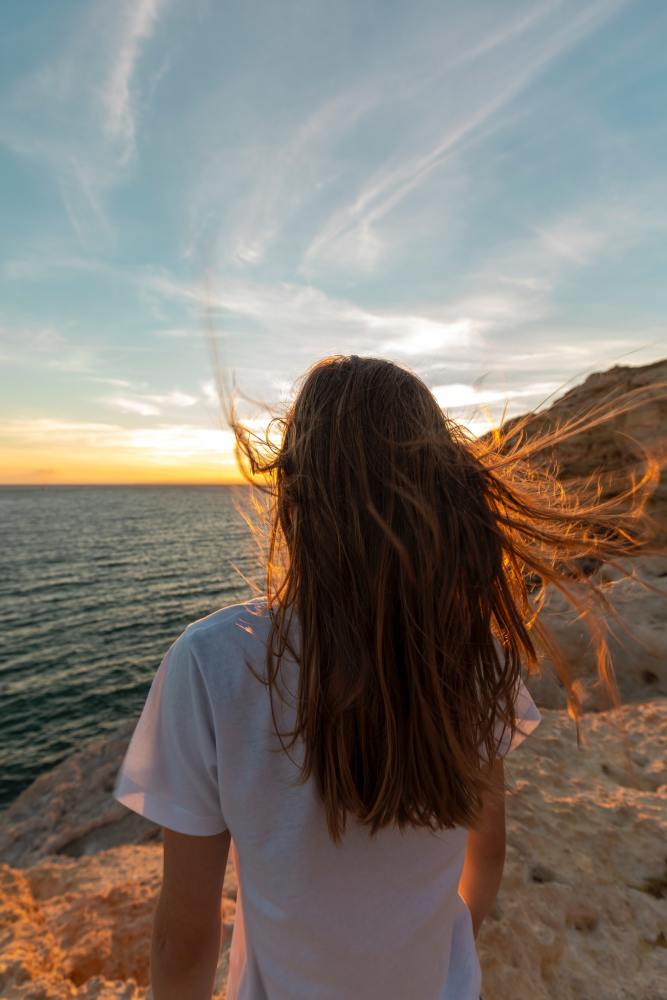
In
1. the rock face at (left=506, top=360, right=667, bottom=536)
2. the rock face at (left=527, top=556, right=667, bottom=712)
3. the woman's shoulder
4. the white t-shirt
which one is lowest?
the rock face at (left=527, top=556, right=667, bottom=712)

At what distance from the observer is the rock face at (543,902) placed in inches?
99.1

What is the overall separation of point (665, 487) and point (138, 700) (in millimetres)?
11977

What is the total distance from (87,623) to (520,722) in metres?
19.5

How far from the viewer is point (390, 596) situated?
3.36 ft

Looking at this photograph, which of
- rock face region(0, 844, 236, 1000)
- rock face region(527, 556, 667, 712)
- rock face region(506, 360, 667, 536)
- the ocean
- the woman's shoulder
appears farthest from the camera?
the ocean

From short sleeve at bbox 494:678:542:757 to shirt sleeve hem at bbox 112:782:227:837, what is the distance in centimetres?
72

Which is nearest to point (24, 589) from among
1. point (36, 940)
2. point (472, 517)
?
point (36, 940)

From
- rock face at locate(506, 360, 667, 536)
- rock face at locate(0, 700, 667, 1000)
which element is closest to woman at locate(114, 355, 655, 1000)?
rock face at locate(0, 700, 667, 1000)

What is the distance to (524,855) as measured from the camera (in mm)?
3238

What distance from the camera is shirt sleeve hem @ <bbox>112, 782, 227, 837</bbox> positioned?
970 mm

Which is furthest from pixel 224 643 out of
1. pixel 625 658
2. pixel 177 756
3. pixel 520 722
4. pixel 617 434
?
pixel 617 434

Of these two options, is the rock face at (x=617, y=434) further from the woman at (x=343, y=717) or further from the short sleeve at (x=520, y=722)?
the woman at (x=343, y=717)

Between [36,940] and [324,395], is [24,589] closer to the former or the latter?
[36,940]

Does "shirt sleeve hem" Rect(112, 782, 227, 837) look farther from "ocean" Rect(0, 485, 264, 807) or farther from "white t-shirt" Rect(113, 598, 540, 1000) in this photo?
"ocean" Rect(0, 485, 264, 807)
